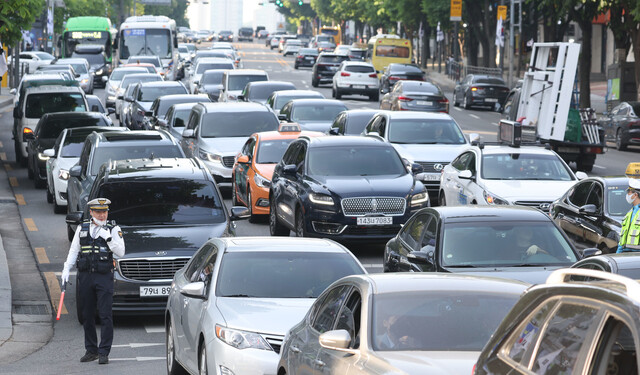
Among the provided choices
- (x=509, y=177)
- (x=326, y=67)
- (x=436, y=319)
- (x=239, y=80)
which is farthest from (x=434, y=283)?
(x=326, y=67)

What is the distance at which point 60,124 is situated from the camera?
1055 inches

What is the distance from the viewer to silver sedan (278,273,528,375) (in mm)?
6355

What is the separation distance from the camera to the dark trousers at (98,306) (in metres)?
11.3

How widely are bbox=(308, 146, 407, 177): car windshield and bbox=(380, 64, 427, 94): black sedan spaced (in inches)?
1549

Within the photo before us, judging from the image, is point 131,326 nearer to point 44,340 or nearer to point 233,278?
point 44,340

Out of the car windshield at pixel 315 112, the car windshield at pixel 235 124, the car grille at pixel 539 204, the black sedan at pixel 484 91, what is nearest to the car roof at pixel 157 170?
the car grille at pixel 539 204

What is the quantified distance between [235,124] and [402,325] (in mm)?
→ 18804

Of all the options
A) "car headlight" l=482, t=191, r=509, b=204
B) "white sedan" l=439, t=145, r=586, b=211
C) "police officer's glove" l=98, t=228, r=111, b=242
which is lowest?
"car headlight" l=482, t=191, r=509, b=204

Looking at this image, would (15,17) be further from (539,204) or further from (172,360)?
(172,360)

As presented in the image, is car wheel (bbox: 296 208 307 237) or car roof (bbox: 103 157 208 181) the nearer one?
car roof (bbox: 103 157 208 181)

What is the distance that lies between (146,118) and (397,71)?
90.1 ft

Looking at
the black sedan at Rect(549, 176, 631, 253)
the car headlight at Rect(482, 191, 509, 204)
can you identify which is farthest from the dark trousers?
the car headlight at Rect(482, 191, 509, 204)

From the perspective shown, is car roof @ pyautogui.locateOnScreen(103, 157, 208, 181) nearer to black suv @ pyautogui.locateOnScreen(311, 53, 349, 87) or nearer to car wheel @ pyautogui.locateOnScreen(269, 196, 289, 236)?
car wheel @ pyautogui.locateOnScreen(269, 196, 289, 236)

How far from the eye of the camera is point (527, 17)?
241 feet
